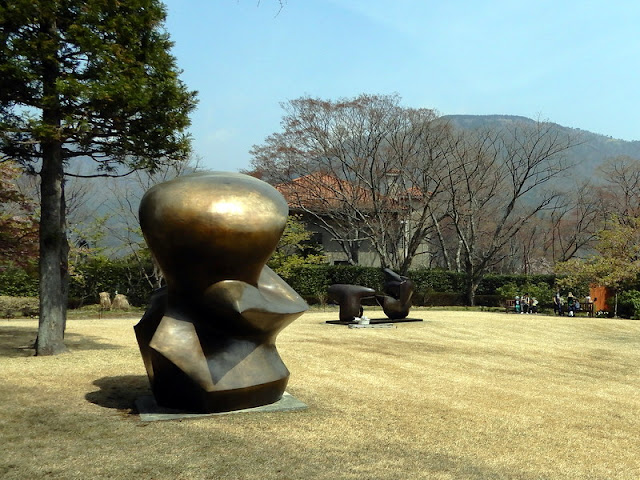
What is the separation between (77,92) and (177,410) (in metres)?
5.79

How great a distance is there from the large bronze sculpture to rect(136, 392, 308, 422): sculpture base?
0.24ft

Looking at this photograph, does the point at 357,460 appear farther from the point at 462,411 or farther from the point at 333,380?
the point at 333,380

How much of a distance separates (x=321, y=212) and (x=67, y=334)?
1950 cm

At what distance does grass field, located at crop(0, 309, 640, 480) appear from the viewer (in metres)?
4.92

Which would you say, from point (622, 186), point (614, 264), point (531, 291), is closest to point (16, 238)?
point (614, 264)

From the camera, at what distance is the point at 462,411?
23.2 feet

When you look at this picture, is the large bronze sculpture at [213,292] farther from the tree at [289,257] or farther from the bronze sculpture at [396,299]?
the tree at [289,257]

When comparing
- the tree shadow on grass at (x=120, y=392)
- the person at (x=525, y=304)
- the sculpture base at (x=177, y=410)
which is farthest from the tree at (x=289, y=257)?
the sculpture base at (x=177, y=410)

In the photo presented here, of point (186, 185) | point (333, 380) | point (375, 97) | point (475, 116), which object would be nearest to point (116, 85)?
point (186, 185)

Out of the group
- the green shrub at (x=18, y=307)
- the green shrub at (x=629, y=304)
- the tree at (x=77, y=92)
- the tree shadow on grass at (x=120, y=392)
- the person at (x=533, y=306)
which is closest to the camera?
the tree shadow on grass at (x=120, y=392)

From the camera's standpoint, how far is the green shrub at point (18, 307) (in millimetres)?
19973

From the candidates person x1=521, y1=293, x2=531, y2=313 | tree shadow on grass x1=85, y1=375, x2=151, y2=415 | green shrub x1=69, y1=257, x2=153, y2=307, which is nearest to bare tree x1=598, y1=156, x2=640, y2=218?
person x1=521, y1=293, x2=531, y2=313

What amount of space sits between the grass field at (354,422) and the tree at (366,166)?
1844 centimetres

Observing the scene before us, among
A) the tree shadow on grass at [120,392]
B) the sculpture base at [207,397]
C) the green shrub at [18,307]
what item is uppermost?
the sculpture base at [207,397]
